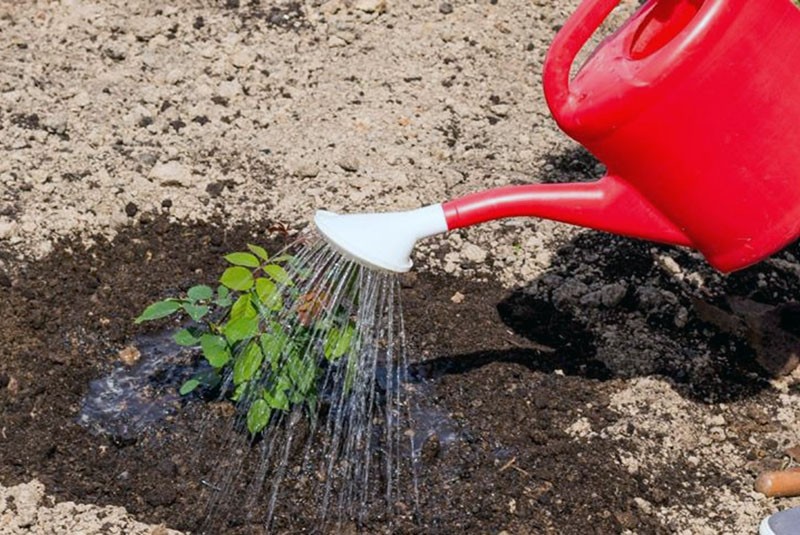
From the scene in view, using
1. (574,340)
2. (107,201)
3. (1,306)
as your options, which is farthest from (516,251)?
(1,306)

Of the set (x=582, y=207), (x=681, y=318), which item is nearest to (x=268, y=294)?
(x=582, y=207)

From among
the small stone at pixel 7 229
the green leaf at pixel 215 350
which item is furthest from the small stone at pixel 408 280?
the small stone at pixel 7 229

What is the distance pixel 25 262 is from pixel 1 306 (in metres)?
0.16

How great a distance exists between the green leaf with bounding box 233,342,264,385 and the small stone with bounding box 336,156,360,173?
88 centimetres

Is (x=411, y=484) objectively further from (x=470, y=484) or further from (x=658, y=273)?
(x=658, y=273)

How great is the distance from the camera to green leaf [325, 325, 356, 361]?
2.34 meters

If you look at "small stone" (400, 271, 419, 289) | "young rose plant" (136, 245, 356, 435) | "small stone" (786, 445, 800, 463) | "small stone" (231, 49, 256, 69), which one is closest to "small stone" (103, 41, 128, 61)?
"small stone" (231, 49, 256, 69)

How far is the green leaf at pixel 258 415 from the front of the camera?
238cm

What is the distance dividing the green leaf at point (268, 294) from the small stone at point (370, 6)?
58.5 inches

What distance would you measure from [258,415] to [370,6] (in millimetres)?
1589

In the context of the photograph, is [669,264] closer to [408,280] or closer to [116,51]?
[408,280]

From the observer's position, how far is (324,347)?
2.38m

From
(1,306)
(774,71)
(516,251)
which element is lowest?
(1,306)

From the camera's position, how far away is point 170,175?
9.97 ft
